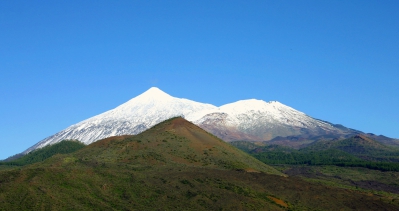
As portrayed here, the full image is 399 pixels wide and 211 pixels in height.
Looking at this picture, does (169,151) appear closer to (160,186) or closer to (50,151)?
(160,186)

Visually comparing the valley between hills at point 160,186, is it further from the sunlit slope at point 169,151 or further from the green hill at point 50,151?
the green hill at point 50,151

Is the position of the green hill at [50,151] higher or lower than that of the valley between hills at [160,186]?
higher

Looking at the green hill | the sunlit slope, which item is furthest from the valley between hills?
the green hill

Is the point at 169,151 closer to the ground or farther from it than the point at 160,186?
farther from it

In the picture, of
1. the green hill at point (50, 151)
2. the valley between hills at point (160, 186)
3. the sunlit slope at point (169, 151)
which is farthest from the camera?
the green hill at point (50, 151)

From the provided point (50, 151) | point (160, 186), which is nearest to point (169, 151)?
→ point (160, 186)

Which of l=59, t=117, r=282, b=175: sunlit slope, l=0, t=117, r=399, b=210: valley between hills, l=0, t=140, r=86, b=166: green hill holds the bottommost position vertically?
l=0, t=117, r=399, b=210: valley between hills

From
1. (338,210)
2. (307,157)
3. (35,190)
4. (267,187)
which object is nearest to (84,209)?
(35,190)

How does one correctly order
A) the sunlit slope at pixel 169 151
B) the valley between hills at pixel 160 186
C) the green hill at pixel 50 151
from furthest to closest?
the green hill at pixel 50 151 < the sunlit slope at pixel 169 151 < the valley between hills at pixel 160 186

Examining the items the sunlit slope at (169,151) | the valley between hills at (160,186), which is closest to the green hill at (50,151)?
the sunlit slope at (169,151)

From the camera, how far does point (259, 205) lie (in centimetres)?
6253

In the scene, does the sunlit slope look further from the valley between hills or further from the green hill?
the green hill

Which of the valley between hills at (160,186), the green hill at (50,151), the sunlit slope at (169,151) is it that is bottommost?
the valley between hills at (160,186)

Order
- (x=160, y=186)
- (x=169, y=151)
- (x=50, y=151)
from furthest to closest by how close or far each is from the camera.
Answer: (x=50, y=151)
(x=169, y=151)
(x=160, y=186)
